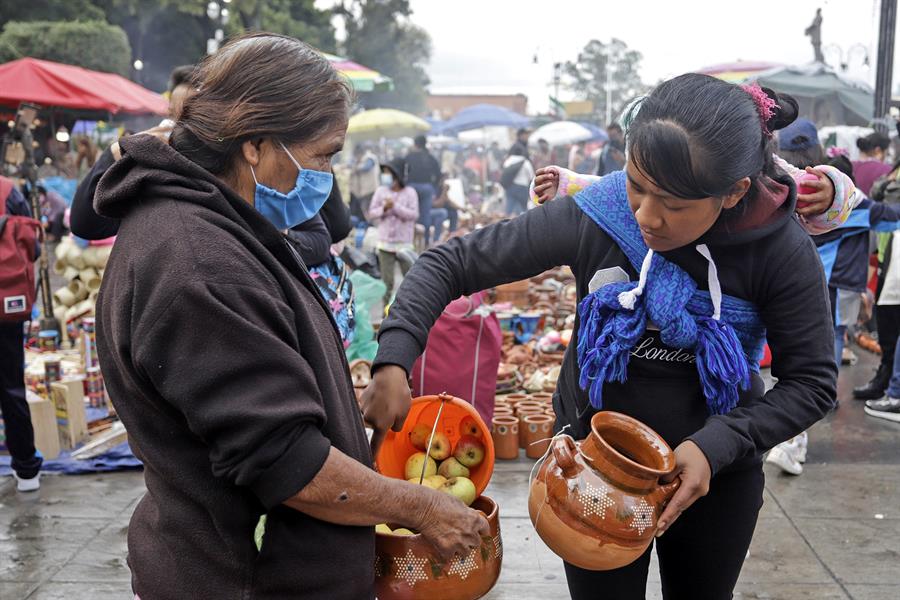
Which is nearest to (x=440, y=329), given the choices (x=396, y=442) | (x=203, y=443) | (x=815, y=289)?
(x=396, y=442)

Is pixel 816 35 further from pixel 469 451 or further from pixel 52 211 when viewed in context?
pixel 469 451

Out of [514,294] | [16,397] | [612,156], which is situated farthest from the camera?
[612,156]

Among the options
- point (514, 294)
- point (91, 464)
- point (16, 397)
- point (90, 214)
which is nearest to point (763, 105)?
point (90, 214)

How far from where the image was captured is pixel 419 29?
53.4 metres

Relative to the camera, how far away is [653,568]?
3.82 metres

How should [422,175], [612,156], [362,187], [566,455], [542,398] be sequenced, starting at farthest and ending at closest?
1. [422,175]
2. [362,187]
3. [612,156]
4. [542,398]
5. [566,455]

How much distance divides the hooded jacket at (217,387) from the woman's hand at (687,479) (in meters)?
0.61

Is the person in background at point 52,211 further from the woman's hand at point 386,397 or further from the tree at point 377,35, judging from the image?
the tree at point 377,35

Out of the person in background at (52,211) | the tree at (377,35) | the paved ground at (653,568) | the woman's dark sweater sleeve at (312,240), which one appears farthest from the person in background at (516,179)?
the tree at (377,35)

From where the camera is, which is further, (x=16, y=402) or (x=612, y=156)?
(x=612, y=156)

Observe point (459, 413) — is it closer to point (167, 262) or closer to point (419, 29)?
point (167, 262)

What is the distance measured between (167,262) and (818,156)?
369 centimetres

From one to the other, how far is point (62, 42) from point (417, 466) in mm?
21417

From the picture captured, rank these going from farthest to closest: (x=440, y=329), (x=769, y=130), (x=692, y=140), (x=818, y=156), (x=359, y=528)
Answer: (x=440, y=329), (x=818, y=156), (x=769, y=130), (x=692, y=140), (x=359, y=528)
